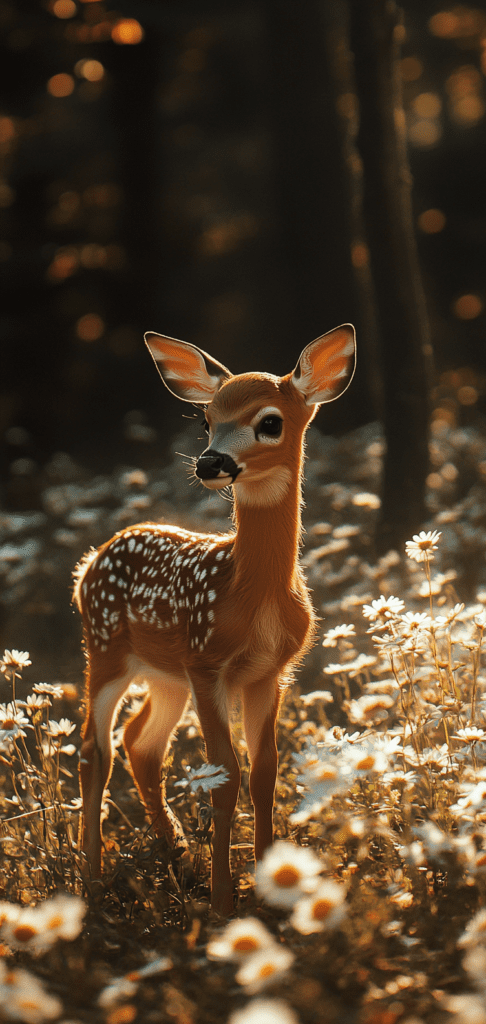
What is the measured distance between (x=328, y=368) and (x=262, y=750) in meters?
1.41

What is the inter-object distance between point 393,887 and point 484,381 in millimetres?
9557

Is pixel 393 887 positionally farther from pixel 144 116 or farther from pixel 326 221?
pixel 144 116

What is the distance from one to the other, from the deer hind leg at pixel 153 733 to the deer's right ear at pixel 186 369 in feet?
3.82

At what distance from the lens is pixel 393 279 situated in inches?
275

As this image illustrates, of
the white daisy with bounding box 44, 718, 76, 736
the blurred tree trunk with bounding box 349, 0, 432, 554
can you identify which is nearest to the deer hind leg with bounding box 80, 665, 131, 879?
the white daisy with bounding box 44, 718, 76, 736

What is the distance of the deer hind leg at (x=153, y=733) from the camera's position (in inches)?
153

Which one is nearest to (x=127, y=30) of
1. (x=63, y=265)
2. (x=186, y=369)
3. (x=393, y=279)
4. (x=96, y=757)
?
(x=63, y=265)

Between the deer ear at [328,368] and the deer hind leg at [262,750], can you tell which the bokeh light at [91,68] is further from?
the deer hind leg at [262,750]

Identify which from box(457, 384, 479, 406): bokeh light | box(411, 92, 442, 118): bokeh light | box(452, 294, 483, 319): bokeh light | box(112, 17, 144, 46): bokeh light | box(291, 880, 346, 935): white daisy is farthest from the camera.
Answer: box(411, 92, 442, 118): bokeh light

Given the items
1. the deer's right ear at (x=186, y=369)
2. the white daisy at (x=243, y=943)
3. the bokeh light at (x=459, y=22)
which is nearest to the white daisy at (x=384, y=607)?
the deer's right ear at (x=186, y=369)

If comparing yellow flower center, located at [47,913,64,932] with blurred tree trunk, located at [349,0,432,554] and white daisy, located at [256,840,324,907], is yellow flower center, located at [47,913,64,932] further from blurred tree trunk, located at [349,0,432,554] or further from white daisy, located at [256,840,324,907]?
blurred tree trunk, located at [349,0,432,554]

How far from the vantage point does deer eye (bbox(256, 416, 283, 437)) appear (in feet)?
10.3

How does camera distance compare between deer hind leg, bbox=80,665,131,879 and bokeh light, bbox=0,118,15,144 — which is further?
bokeh light, bbox=0,118,15,144

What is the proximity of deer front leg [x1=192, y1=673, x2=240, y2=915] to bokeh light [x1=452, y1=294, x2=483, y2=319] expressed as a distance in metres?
12.1
